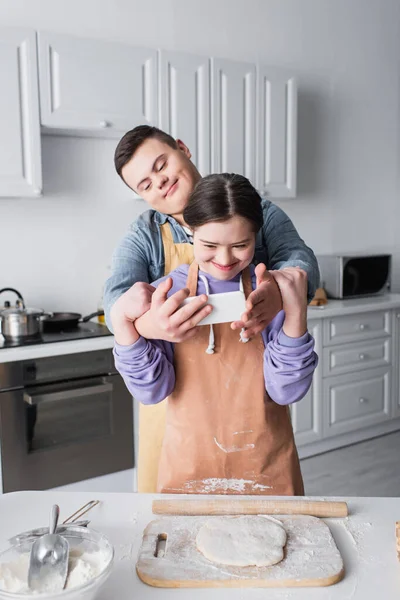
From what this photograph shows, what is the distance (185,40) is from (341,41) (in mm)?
1273

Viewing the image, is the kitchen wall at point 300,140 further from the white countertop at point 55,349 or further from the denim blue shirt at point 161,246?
the denim blue shirt at point 161,246

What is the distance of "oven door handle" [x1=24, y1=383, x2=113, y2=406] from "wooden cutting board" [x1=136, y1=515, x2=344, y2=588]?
161cm

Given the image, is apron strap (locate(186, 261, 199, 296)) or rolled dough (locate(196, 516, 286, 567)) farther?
apron strap (locate(186, 261, 199, 296))

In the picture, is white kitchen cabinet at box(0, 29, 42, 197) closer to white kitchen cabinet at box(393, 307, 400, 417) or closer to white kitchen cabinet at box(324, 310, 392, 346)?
white kitchen cabinet at box(324, 310, 392, 346)

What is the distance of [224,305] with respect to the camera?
47.3 inches

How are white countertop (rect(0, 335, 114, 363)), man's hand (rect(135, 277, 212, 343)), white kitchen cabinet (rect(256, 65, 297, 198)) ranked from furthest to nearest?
white kitchen cabinet (rect(256, 65, 297, 198))
white countertop (rect(0, 335, 114, 363))
man's hand (rect(135, 277, 212, 343))

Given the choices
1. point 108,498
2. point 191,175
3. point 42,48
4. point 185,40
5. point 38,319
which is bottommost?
point 108,498

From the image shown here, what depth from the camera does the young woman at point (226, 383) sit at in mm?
1290

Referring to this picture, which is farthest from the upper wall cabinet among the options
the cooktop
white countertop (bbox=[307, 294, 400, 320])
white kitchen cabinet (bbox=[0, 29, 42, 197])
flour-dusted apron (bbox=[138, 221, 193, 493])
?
flour-dusted apron (bbox=[138, 221, 193, 493])

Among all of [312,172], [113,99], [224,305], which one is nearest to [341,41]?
[312,172]

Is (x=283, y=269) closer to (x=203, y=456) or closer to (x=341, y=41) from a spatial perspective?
(x=203, y=456)

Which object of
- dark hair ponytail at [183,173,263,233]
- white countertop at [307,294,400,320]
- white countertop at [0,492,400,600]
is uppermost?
dark hair ponytail at [183,173,263,233]

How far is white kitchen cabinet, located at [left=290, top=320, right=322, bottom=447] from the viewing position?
3502 mm

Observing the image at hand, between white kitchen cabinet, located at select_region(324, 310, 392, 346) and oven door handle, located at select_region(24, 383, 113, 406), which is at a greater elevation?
white kitchen cabinet, located at select_region(324, 310, 392, 346)
